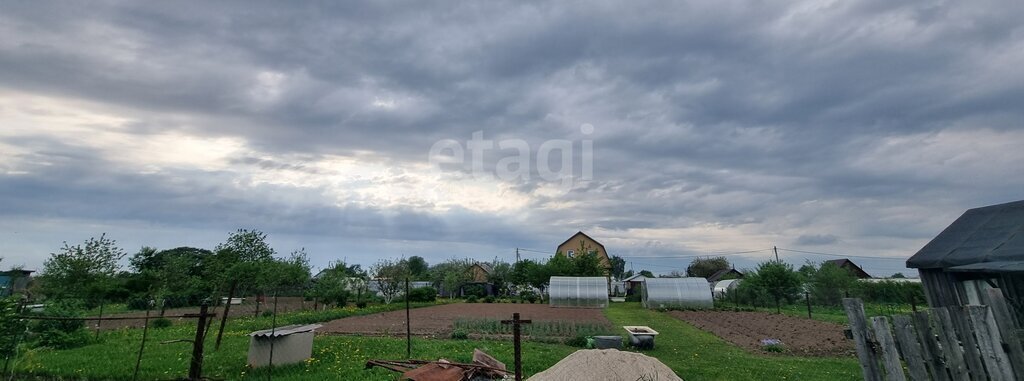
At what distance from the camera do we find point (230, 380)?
28.6 ft

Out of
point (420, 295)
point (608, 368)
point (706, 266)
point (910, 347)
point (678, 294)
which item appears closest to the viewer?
point (910, 347)

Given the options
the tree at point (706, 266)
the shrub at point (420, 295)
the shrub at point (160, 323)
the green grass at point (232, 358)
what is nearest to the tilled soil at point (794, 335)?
the green grass at point (232, 358)

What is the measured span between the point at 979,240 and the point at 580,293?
1180 inches

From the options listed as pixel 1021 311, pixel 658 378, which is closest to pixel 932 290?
pixel 1021 311

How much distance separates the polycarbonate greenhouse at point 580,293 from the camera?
40312mm

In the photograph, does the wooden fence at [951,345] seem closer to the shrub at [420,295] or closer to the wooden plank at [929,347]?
the wooden plank at [929,347]

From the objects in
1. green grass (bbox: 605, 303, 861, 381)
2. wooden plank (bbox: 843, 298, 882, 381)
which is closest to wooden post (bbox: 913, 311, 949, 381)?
wooden plank (bbox: 843, 298, 882, 381)

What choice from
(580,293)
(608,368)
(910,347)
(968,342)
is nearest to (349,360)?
(608,368)

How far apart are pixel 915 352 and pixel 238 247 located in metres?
39.3

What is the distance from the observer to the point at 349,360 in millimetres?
10859

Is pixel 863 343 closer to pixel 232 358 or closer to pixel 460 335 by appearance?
pixel 232 358

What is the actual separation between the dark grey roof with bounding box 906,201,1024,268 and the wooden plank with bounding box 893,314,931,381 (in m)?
9.24

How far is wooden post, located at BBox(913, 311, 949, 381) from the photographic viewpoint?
15.8ft

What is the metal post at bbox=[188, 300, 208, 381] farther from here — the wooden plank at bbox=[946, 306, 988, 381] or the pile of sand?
the wooden plank at bbox=[946, 306, 988, 381]
